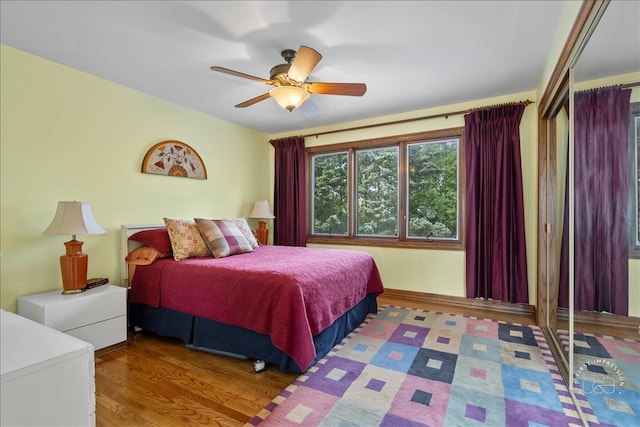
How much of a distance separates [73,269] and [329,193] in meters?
3.22

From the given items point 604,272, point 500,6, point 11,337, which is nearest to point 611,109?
point 604,272

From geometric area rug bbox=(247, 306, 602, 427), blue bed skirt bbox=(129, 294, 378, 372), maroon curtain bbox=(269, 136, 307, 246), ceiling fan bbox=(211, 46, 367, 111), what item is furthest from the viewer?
maroon curtain bbox=(269, 136, 307, 246)

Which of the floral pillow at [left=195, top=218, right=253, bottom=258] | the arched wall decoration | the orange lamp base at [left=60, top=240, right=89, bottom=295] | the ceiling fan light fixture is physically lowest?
the orange lamp base at [left=60, top=240, right=89, bottom=295]

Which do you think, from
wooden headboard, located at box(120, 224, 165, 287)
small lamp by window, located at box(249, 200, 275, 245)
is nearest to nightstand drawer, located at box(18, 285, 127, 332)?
wooden headboard, located at box(120, 224, 165, 287)

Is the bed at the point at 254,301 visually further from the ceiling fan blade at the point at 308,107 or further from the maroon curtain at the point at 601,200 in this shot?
the maroon curtain at the point at 601,200

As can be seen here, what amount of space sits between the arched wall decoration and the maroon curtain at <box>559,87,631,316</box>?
374 cm

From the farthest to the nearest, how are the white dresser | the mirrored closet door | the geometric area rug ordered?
the geometric area rug
the mirrored closet door
the white dresser

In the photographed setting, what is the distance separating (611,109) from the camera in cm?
151

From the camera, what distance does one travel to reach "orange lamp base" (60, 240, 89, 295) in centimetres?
242

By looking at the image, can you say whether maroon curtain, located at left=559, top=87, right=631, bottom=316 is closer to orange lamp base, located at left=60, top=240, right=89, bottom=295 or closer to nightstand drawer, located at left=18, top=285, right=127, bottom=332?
nightstand drawer, located at left=18, top=285, right=127, bottom=332

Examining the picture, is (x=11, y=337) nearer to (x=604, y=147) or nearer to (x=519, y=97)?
(x=604, y=147)

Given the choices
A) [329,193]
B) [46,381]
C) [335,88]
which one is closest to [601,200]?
[335,88]

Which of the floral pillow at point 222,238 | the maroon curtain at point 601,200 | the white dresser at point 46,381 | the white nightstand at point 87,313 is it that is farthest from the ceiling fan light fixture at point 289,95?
the white nightstand at point 87,313

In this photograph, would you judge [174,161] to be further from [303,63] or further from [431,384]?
[431,384]
